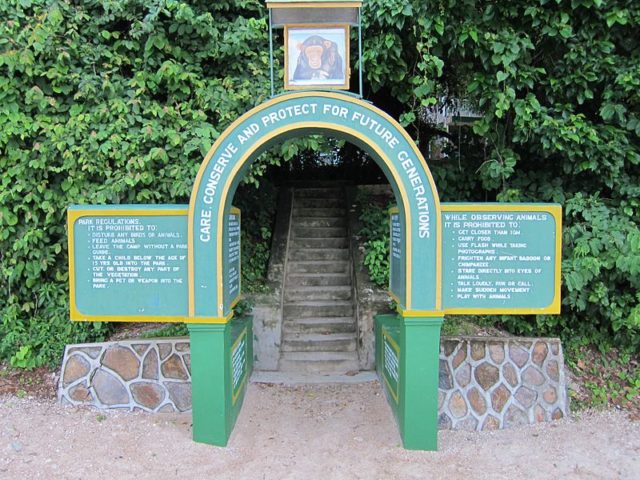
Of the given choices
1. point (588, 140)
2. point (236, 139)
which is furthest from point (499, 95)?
point (236, 139)

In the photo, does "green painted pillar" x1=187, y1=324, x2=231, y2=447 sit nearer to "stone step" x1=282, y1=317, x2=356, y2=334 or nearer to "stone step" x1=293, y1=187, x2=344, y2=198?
"stone step" x1=282, y1=317, x2=356, y2=334

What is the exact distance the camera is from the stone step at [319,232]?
25.4ft

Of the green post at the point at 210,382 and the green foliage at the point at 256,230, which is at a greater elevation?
the green foliage at the point at 256,230

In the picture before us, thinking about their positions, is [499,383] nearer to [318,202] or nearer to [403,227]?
[403,227]

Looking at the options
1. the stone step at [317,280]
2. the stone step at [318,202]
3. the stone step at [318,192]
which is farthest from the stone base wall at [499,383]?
the stone step at [318,192]

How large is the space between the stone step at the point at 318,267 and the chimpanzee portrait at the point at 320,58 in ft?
11.9

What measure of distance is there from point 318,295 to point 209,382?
A: 2948mm

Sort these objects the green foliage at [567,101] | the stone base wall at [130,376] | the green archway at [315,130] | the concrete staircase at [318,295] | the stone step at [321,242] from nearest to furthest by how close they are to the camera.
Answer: the green archway at [315,130], the stone base wall at [130,376], the green foliage at [567,101], the concrete staircase at [318,295], the stone step at [321,242]

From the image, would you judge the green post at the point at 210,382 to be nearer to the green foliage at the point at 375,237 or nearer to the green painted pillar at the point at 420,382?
the green painted pillar at the point at 420,382

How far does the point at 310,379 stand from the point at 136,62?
12.9 ft

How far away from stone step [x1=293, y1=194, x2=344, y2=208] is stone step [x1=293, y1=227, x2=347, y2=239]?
2.52 feet

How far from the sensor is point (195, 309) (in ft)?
12.6

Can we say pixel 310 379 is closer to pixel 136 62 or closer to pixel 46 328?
pixel 46 328

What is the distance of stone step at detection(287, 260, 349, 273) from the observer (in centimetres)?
707
